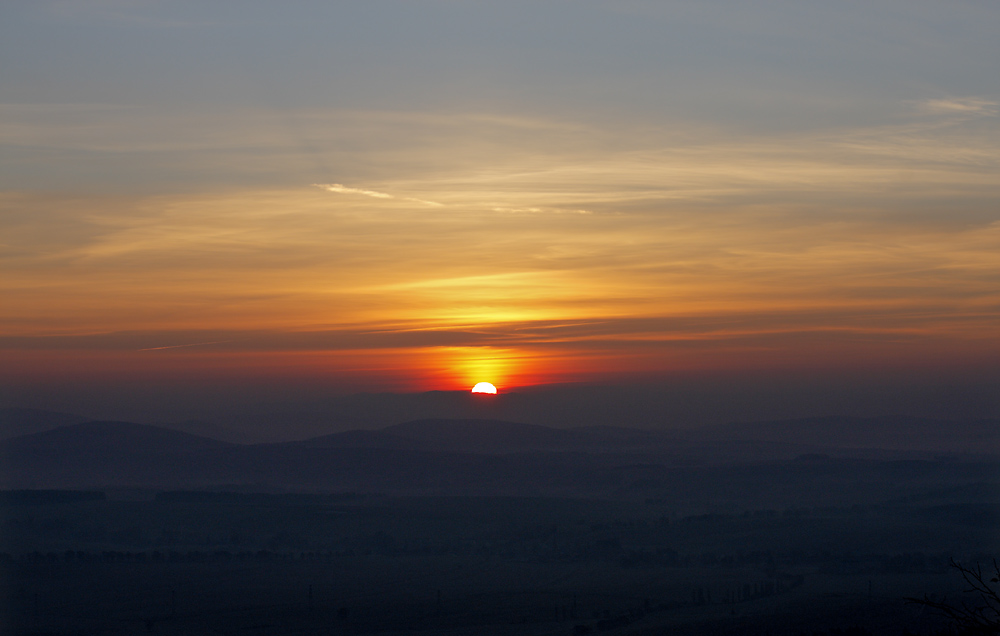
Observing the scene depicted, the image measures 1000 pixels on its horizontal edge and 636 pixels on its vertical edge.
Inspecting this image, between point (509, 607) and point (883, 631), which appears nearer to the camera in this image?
point (883, 631)

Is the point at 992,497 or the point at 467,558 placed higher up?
the point at 992,497

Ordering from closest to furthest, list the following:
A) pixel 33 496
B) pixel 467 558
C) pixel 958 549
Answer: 1. pixel 958 549
2. pixel 467 558
3. pixel 33 496

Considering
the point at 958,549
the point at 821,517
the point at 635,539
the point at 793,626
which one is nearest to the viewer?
the point at 793,626

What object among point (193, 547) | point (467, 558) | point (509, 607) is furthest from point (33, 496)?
point (509, 607)

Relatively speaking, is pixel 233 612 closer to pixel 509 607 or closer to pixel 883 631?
pixel 509 607

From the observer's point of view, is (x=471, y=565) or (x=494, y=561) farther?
(x=494, y=561)

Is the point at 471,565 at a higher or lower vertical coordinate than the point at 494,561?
lower

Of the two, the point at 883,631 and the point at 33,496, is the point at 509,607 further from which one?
the point at 33,496

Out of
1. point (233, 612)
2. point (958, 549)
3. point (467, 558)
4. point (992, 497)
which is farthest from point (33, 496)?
point (992, 497)

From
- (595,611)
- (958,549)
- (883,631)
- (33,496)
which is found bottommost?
(883,631)
